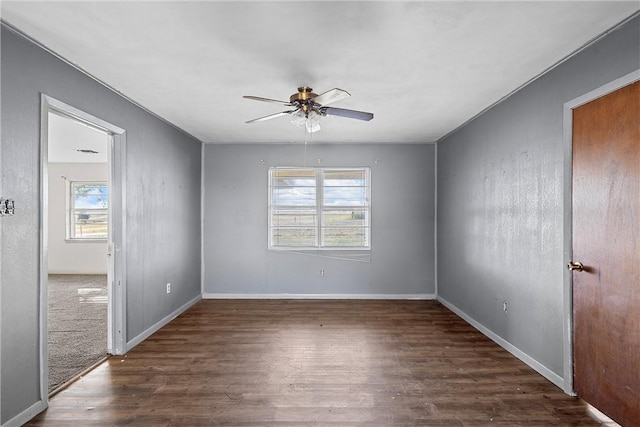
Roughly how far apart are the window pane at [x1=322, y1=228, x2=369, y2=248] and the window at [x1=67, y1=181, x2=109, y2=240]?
529 centimetres

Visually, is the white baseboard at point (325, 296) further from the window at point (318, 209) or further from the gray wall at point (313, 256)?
the window at point (318, 209)

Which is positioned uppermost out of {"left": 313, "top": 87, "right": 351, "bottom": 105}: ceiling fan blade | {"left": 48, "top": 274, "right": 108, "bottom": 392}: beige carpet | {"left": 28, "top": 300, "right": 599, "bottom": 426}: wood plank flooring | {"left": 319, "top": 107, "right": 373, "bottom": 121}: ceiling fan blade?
{"left": 313, "top": 87, "right": 351, "bottom": 105}: ceiling fan blade

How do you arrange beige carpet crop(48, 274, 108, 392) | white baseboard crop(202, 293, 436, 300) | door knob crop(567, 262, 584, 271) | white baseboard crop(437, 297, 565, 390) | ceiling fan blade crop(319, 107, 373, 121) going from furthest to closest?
white baseboard crop(202, 293, 436, 300)
beige carpet crop(48, 274, 108, 392)
ceiling fan blade crop(319, 107, 373, 121)
white baseboard crop(437, 297, 565, 390)
door knob crop(567, 262, 584, 271)

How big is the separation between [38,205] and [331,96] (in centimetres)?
214

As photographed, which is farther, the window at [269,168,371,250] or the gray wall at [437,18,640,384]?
the window at [269,168,371,250]

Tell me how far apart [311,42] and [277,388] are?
249 cm

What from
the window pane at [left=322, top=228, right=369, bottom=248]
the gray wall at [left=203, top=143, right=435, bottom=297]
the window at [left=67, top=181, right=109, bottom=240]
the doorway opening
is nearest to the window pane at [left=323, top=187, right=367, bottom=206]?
the gray wall at [left=203, top=143, right=435, bottom=297]

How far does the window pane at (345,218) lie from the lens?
5.27 metres

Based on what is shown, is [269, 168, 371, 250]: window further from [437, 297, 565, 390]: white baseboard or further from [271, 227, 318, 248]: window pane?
[437, 297, 565, 390]: white baseboard

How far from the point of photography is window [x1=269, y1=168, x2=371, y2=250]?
17.3 feet

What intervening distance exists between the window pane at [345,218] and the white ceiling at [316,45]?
215 cm

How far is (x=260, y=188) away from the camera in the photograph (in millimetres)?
5211

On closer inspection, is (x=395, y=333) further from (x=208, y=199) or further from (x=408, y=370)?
(x=208, y=199)

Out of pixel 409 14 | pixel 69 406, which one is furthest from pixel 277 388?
pixel 409 14
